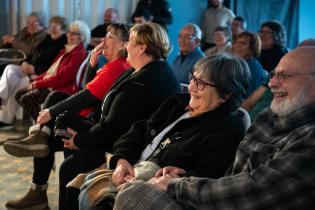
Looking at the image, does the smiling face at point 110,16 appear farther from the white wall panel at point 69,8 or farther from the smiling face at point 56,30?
the smiling face at point 56,30

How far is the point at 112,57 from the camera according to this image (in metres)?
2.88

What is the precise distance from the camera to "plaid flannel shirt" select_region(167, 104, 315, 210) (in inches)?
56.3

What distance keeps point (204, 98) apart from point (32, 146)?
1.31 m

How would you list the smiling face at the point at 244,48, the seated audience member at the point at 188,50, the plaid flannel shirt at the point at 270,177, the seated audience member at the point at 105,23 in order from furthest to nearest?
1. the seated audience member at the point at 105,23
2. the seated audience member at the point at 188,50
3. the smiling face at the point at 244,48
4. the plaid flannel shirt at the point at 270,177

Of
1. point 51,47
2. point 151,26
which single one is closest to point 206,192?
point 151,26

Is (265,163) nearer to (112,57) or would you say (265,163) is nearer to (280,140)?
(280,140)

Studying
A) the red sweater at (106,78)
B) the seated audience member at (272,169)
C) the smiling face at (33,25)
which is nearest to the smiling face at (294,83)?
the seated audience member at (272,169)

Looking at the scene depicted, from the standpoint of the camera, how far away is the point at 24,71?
4.94m

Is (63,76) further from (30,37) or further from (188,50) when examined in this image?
(30,37)

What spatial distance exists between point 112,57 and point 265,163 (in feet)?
5.10

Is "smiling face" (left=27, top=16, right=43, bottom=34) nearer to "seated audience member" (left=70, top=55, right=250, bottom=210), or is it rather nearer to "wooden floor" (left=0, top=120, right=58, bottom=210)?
"wooden floor" (left=0, top=120, right=58, bottom=210)

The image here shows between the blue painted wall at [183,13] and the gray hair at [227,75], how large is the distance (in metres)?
4.17

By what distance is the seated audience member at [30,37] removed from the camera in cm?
541

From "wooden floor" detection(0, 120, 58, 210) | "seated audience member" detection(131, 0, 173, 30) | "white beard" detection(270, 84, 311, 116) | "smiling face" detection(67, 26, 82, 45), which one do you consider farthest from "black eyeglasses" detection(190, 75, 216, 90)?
"seated audience member" detection(131, 0, 173, 30)
